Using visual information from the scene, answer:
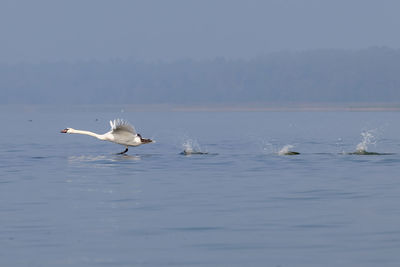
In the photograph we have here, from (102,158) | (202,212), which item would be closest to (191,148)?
(102,158)

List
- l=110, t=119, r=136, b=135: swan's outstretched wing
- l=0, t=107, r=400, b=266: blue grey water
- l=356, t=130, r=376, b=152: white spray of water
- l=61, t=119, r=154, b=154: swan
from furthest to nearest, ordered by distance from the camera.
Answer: l=356, t=130, r=376, b=152: white spray of water, l=61, t=119, r=154, b=154: swan, l=110, t=119, r=136, b=135: swan's outstretched wing, l=0, t=107, r=400, b=266: blue grey water

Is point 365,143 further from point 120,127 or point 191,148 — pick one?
point 120,127

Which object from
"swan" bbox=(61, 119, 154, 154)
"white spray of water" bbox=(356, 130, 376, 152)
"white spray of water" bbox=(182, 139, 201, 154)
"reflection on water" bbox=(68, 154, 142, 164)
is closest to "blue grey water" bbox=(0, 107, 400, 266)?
"reflection on water" bbox=(68, 154, 142, 164)

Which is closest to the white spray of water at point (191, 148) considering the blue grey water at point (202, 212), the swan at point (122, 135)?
the swan at point (122, 135)

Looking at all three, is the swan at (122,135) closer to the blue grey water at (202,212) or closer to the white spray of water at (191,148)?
the blue grey water at (202,212)

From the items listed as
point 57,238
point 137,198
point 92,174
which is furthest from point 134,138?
point 57,238

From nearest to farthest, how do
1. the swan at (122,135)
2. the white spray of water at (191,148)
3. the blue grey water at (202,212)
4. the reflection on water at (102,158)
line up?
the blue grey water at (202,212), the reflection on water at (102,158), the swan at (122,135), the white spray of water at (191,148)

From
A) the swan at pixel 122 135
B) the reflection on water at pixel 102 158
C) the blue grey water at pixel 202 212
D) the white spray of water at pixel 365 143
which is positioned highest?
the swan at pixel 122 135

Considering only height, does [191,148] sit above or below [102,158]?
below

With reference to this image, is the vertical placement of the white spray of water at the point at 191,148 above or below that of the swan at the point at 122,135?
below

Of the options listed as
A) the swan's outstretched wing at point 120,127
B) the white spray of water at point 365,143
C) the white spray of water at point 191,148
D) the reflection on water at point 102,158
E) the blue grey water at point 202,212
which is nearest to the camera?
the blue grey water at point 202,212

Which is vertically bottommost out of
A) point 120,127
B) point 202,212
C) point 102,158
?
point 102,158

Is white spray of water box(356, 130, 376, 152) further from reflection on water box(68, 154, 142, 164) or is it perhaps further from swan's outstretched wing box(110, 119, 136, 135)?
swan's outstretched wing box(110, 119, 136, 135)

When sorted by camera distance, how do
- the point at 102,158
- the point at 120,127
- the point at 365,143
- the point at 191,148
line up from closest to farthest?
the point at 120,127
the point at 102,158
the point at 191,148
the point at 365,143
